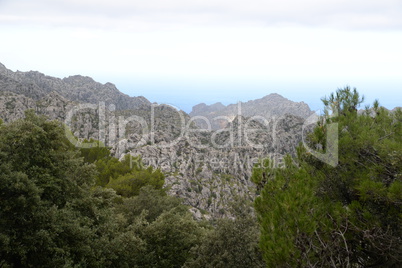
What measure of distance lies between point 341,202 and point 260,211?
7.90 feet

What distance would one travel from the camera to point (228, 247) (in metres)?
17.0

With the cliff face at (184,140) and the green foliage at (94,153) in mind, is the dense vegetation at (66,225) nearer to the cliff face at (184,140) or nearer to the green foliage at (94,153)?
the green foliage at (94,153)

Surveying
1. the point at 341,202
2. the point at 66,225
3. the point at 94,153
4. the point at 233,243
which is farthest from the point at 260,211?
the point at 94,153

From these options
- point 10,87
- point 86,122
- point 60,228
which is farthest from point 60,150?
point 10,87

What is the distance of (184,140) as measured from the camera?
98562 millimetres

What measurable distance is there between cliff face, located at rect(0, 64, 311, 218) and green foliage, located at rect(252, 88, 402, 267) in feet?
147

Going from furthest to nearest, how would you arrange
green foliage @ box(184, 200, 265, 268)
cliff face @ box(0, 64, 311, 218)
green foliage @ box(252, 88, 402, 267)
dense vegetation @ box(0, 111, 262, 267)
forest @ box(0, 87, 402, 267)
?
cliff face @ box(0, 64, 311, 218), green foliage @ box(184, 200, 265, 268), dense vegetation @ box(0, 111, 262, 267), forest @ box(0, 87, 402, 267), green foliage @ box(252, 88, 402, 267)

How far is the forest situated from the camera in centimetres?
777

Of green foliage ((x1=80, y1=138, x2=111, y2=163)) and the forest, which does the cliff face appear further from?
the forest

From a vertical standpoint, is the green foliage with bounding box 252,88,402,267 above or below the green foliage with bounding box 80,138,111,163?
above

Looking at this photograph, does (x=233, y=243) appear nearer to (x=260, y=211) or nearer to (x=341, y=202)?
(x=260, y=211)

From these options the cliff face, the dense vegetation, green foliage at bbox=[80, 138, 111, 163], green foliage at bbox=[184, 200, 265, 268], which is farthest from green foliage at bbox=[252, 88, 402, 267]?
the cliff face

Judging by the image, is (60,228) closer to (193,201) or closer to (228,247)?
(228,247)

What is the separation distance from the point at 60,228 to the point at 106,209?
5164mm
